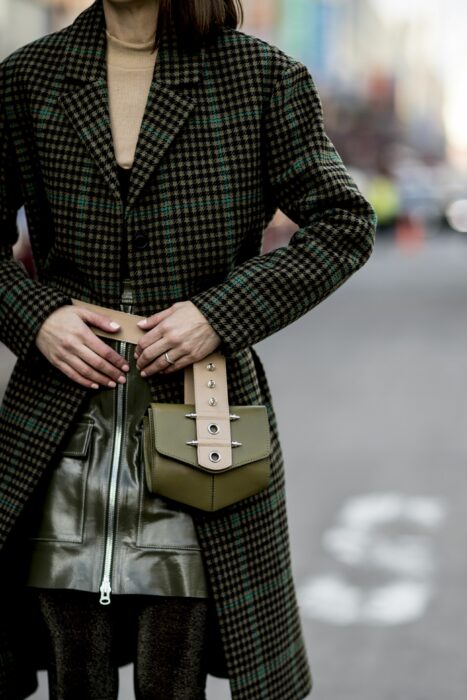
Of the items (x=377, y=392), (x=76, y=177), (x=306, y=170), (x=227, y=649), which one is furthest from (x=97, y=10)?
(x=377, y=392)

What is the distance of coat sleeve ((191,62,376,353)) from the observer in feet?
8.29

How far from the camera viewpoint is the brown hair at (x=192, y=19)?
258 centimetres

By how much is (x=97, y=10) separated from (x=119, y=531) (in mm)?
1091

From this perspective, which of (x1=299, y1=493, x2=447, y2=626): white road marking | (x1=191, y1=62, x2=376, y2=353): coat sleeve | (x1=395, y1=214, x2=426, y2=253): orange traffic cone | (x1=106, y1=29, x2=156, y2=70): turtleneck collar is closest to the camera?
(x1=191, y1=62, x2=376, y2=353): coat sleeve

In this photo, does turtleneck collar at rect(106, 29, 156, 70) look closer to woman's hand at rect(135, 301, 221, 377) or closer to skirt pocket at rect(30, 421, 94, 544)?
woman's hand at rect(135, 301, 221, 377)

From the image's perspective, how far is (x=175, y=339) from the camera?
2.47m

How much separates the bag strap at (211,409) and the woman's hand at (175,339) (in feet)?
0.10

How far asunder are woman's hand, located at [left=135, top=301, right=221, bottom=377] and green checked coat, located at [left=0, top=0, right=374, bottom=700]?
31 millimetres

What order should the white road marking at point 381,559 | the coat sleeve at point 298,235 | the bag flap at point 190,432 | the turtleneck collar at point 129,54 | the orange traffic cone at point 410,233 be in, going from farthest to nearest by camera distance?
the orange traffic cone at point 410,233
the white road marking at point 381,559
the turtleneck collar at point 129,54
the coat sleeve at point 298,235
the bag flap at point 190,432

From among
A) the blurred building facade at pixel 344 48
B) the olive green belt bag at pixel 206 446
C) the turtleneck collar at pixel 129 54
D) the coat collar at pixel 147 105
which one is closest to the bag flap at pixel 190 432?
the olive green belt bag at pixel 206 446

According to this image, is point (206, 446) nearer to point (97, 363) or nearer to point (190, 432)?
point (190, 432)

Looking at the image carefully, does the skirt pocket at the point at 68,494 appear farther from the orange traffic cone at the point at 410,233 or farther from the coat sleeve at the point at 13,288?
the orange traffic cone at the point at 410,233

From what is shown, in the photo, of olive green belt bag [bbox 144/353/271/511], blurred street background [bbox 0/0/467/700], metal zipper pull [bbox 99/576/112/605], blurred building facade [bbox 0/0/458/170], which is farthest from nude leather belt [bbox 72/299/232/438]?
blurred building facade [bbox 0/0/458/170]

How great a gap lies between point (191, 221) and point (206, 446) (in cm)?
45
